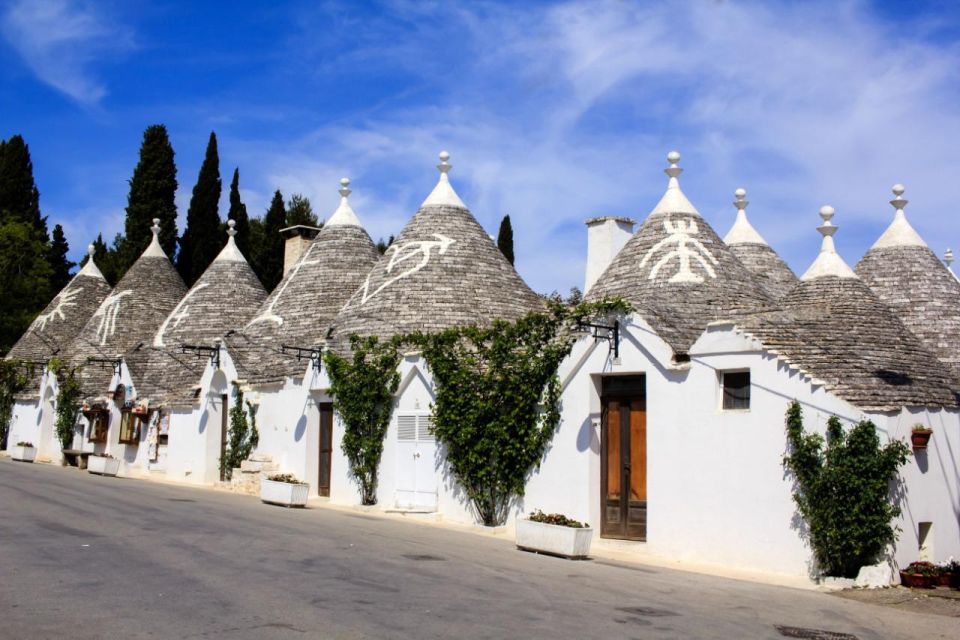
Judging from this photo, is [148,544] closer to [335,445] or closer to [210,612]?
[210,612]

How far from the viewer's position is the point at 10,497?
1841 centimetres

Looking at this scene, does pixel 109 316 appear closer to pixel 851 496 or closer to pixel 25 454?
pixel 25 454

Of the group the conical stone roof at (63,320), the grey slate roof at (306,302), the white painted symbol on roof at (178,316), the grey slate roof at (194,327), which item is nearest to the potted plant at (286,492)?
the grey slate roof at (306,302)

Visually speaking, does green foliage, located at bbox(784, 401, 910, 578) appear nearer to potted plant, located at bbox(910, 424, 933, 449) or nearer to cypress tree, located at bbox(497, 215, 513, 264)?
potted plant, located at bbox(910, 424, 933, 449)

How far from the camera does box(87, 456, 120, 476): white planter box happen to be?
1184 inches

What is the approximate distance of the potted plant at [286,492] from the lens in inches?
803

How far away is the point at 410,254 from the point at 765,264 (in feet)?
31.6

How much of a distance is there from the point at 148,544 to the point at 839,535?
8.82 meters

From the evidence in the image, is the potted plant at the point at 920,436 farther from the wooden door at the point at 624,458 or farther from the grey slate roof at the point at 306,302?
the grey slate roof at the point at 306,302

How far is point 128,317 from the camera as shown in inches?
1476

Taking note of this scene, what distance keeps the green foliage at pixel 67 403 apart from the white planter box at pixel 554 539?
25546 mm

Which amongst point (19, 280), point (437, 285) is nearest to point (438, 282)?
point (437, 285)

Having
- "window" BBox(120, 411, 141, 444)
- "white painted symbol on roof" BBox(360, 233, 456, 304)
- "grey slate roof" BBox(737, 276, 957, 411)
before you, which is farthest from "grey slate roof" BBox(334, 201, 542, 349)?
"window" BBox(120, 411, 141, 444)

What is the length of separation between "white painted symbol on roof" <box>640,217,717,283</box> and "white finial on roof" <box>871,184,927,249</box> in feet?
14.3
